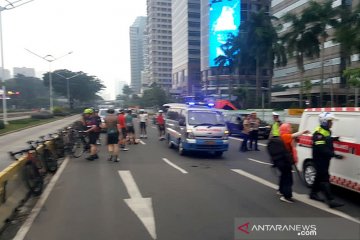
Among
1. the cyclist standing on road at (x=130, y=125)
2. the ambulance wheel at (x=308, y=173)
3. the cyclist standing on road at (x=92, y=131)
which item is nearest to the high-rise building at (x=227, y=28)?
the cyclist standing on road at (x=130, y=125)

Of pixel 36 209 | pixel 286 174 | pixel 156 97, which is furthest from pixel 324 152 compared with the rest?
pixel 156 97

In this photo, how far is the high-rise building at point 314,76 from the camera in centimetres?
5188

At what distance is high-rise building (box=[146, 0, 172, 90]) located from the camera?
173625 millimetres

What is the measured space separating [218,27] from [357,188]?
95.6 meters

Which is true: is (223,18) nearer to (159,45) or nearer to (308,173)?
(159,45)

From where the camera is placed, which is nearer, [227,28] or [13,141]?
[13,141]

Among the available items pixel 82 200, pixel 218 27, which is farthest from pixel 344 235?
pixel 218 27

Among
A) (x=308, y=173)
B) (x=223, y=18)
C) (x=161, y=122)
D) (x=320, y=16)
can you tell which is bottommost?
(x=308, y=173)

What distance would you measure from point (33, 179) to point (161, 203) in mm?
3235

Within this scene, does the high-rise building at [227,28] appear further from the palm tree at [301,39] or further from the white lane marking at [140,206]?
the white lane marking at [140,206]

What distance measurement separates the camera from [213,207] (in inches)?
280

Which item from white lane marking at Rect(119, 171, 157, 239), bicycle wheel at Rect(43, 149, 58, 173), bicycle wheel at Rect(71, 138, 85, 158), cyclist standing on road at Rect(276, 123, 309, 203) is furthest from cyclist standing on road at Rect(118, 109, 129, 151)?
cyclist standing on road at Rect(276, 123, 309, 203)

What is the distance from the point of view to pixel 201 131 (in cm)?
1392

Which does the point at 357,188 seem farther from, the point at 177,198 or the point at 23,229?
the point at 23,229
